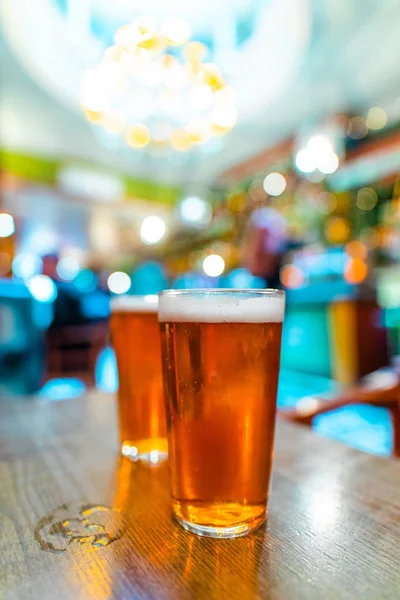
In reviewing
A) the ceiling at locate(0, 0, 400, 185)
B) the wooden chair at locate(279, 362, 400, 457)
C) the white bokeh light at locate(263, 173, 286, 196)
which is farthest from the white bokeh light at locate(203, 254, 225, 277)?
the wooden chair at locate(279, 362, 400, 457)

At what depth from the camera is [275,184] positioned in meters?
8.05

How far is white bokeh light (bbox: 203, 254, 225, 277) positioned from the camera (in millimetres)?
9477

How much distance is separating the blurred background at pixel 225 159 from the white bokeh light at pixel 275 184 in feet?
0.08

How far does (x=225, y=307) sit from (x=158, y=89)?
225 inches

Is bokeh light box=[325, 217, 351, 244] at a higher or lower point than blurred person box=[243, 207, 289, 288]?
higher

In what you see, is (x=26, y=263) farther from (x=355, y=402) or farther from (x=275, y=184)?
(x=355, y=402)

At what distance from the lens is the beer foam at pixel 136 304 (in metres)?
0.71

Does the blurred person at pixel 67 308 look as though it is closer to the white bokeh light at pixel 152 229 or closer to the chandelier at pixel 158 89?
the chandelier at pixel 158 89

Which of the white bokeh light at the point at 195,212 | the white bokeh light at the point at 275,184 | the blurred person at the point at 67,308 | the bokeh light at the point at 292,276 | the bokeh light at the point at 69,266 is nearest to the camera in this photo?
the blurred person at the point at 67,308

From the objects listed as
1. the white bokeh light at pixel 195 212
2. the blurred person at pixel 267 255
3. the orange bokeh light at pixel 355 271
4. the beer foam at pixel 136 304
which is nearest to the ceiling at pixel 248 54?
the blurred person at pixel 267 255

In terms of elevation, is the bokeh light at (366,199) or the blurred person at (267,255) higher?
the bokeh light at (366,199)

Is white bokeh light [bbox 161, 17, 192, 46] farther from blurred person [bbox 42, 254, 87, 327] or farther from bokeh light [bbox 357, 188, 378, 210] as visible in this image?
bokeh light [bbox 357, 188, 378, 210]

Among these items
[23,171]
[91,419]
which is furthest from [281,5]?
[23,171]

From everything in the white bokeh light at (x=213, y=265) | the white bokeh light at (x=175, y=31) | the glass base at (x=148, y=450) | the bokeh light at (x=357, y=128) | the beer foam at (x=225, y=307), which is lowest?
the glass base at (x=148, y=450)
